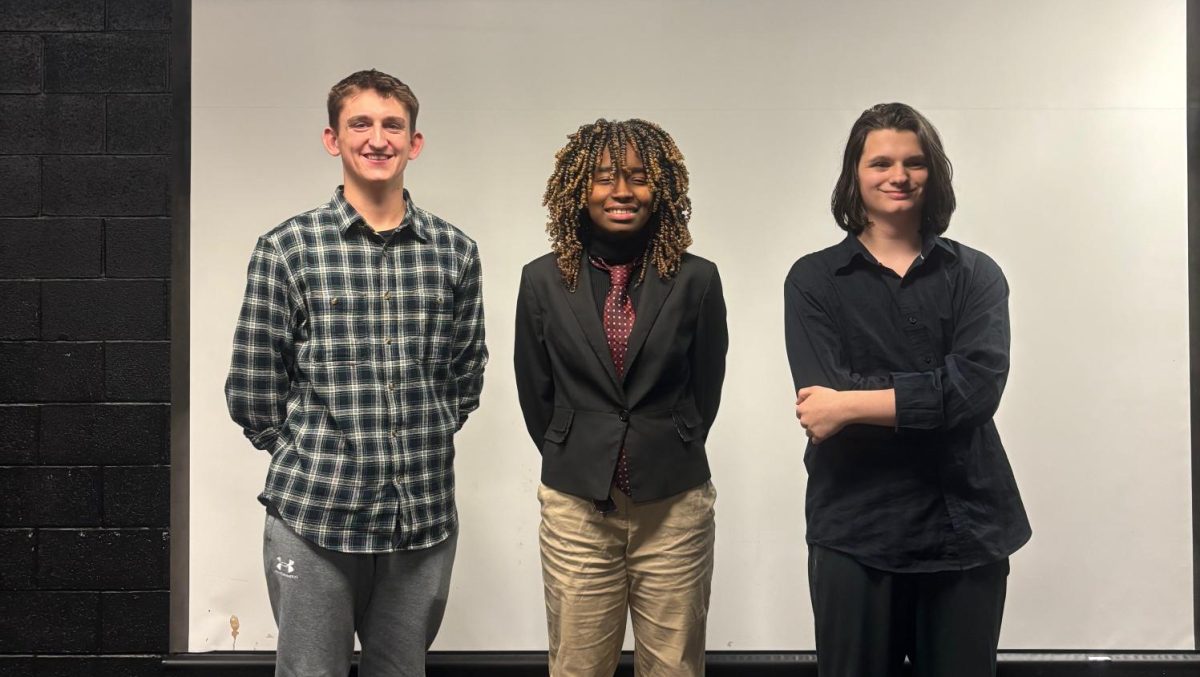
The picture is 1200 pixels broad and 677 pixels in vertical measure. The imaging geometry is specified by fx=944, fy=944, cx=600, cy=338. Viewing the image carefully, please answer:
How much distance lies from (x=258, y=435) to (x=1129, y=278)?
2.31 meters

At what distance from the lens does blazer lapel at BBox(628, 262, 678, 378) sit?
1.97 m

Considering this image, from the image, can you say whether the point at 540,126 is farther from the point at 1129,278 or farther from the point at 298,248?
the point at 1129,278

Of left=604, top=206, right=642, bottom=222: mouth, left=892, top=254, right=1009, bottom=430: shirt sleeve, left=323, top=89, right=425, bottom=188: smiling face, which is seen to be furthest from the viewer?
left=323, top=89, right=425, bottom=188: smiling face

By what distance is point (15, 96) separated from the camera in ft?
8.82

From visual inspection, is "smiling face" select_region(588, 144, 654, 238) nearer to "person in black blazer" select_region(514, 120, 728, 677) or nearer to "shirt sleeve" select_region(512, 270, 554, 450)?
"person in black blazer" select_region(514, 120, 728, 677)

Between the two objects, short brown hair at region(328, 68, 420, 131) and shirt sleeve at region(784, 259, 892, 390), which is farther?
short brown hair at region(328, 68, 420, 131)

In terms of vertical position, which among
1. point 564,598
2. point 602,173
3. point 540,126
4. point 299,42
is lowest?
point 564,598

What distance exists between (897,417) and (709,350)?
428mm

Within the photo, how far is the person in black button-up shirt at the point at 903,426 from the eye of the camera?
1922 millimetres

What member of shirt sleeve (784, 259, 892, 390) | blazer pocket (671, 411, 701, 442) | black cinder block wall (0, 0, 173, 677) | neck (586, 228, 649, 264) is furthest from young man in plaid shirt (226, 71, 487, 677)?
black cinder block wall (0, 0, 173, 677)

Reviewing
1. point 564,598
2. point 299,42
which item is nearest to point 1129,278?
point 564,598

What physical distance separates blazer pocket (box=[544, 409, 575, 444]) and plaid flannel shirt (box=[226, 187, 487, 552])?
0.24 m

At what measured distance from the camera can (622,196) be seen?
6.57 ft

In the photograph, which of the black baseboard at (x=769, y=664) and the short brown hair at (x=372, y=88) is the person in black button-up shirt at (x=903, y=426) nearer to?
the black baseboard at (x=769, y=664)
